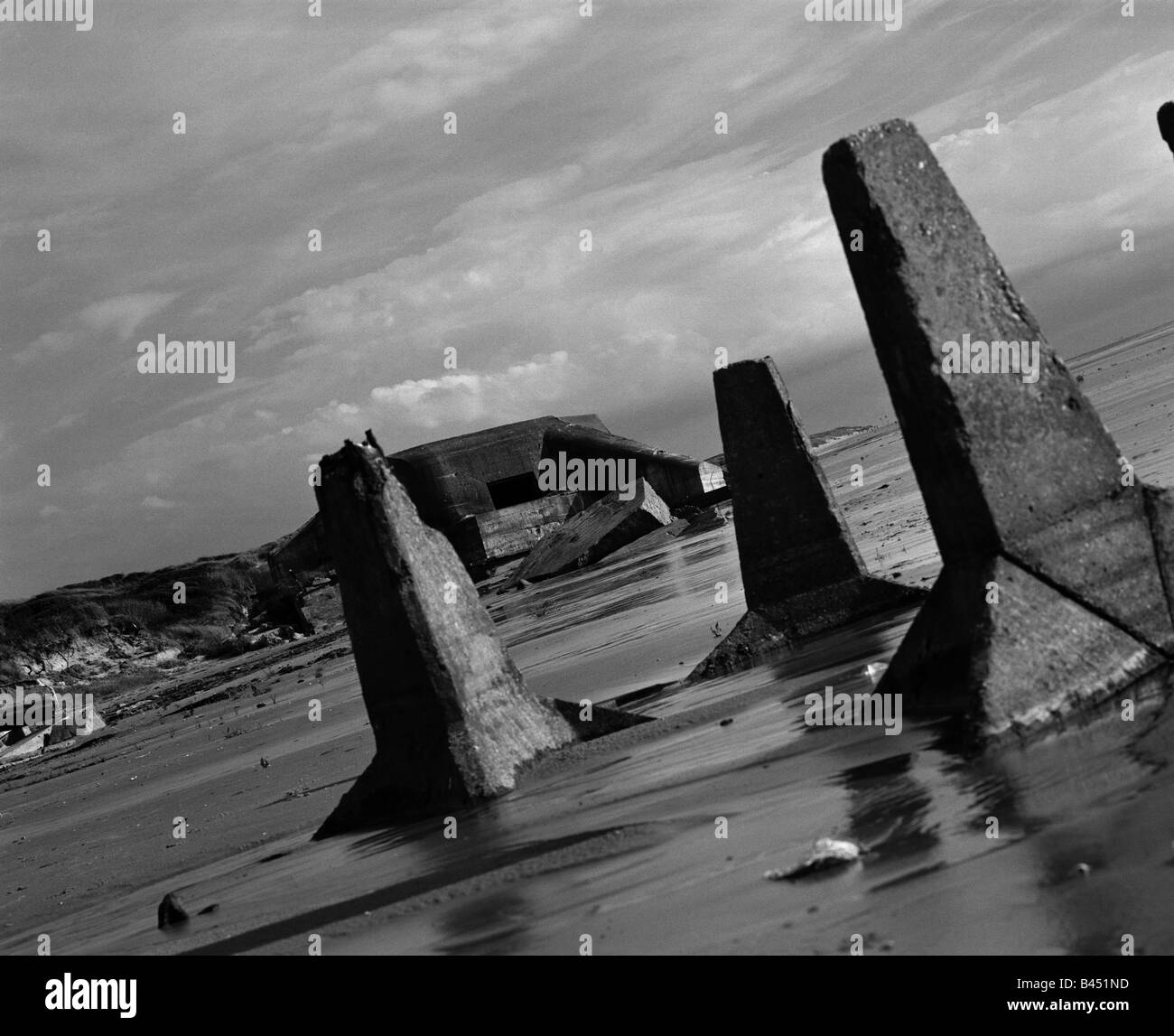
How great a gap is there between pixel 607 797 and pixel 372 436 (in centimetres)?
254

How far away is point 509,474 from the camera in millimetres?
35562

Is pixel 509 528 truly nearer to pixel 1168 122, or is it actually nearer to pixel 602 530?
pixel 602 530

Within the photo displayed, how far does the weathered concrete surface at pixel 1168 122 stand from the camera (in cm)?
648

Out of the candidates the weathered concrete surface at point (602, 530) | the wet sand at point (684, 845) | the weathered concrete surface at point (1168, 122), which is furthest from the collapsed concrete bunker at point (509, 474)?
the weathered concrete surface at point (1168, 122)

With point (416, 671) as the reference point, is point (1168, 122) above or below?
above

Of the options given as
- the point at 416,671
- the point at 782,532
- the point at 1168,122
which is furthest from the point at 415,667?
the point at 1168,122

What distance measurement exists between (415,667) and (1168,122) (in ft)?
13.9

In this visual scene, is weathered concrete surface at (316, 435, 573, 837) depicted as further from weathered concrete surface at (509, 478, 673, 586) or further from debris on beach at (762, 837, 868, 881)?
weathered concrete surface at (509, 478, 673, 586)

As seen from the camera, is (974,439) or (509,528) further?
(509,528)

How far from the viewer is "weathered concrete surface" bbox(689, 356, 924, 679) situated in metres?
8.88

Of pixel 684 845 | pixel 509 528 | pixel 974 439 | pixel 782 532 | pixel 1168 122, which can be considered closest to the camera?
pixel 684 845

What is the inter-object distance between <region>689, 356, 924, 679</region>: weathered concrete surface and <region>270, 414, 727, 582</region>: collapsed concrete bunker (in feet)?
74.6

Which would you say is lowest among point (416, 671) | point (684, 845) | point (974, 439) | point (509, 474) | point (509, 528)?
point (684, 845)

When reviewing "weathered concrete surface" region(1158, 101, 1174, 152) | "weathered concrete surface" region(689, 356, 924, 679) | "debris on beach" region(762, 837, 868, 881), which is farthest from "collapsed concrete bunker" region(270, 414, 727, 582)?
"debris on beach" region(762, 837, 868, 881)
